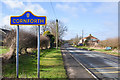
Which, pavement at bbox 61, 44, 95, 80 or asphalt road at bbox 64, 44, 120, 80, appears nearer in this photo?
pavement at bbox 61, 44, 95, 80

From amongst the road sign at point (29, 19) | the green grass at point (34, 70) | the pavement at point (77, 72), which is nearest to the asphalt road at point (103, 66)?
the pavement at point (77, 72)

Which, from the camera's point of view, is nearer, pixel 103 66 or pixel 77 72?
pixel 77 72

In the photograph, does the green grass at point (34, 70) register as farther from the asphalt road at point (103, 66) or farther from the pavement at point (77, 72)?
the asphalt road at point (103, 66)

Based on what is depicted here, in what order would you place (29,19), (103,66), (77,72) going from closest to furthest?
(29,19), (77,72), (103,66)

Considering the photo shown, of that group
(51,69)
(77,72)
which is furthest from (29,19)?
(77,72)

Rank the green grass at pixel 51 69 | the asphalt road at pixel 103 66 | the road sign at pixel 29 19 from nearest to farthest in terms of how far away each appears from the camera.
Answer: the road sign at pixel 29 19 → the green grass at pixel 51 69 → the asphalt road at pixel 103 66

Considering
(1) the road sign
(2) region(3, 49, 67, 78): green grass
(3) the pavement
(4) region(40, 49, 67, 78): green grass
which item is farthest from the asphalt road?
(1) the road sign

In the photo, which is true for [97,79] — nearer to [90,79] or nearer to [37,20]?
[90,79]

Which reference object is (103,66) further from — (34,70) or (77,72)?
(34,70)

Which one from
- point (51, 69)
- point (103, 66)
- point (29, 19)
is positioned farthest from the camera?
point (103, 66)

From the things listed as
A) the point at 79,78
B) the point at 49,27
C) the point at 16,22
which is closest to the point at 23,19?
the point at 16,22

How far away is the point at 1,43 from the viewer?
9984 mm

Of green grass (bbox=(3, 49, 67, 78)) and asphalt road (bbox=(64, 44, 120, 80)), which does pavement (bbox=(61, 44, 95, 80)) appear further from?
asphalt road (bbox=(64, 44, 120, 80))

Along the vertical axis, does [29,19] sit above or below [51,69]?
above
